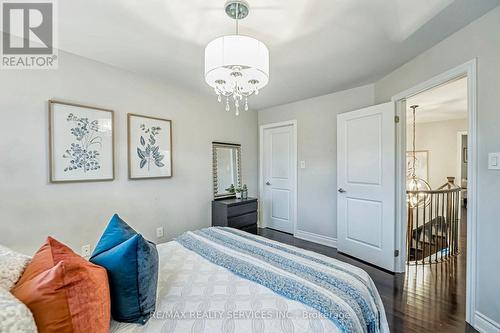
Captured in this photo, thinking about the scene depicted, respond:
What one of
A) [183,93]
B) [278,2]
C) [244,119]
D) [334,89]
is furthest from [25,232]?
[334,89]

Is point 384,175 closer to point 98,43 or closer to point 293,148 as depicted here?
point 293,148

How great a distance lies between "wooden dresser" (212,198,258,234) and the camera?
3338 millimetres

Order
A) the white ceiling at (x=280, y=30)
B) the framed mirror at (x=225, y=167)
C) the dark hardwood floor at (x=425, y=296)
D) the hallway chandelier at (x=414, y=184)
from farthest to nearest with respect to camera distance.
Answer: the hallway chandelier at (x=414, y=184), the framed mirror at (x=225, y=167), the dark hardwood floor at (x=425, y=296), the white ceiling at (x=280, y=30)

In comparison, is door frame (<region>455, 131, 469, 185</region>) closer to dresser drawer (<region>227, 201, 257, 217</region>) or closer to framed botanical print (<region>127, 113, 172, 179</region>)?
dresser drawer (<region>227, 201, 257, 217</region>)

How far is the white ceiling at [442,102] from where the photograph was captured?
3.44m

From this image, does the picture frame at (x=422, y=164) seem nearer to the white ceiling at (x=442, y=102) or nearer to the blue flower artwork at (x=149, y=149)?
the white ceiling at (x=442, y=102)

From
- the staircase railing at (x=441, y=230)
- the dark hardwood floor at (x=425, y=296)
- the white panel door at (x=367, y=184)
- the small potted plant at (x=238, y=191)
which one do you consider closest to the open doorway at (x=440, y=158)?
the staircase railing at (x=441, y=230)

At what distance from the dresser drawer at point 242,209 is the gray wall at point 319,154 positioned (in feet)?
2.59

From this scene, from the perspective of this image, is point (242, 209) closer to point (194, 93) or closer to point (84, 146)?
point (194, 93)

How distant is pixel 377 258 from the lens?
2.79m

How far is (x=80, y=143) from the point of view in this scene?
2.30m

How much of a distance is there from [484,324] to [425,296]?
0.50 meters

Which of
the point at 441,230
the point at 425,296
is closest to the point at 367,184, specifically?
the point at 425,296

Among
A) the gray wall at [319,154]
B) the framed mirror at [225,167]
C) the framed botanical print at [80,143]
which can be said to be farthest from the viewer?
the framed mirror at [225,167]
